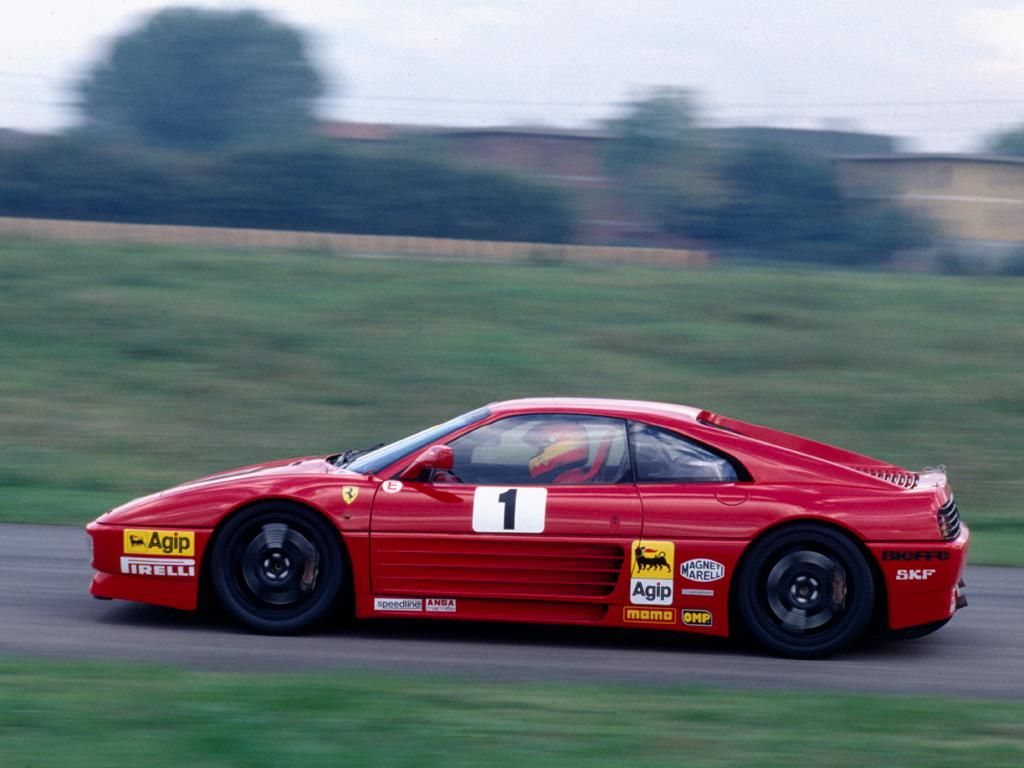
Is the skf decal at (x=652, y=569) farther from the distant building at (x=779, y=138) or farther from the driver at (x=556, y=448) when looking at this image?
the distant building at (x=779, y=138)

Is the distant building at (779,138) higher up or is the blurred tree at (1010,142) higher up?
the blurred tree at (1010,142)

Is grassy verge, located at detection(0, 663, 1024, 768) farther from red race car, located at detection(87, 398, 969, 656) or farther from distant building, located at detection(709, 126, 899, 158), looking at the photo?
distant building, located at detection(709, 126, 899, 158)

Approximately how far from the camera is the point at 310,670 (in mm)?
5641

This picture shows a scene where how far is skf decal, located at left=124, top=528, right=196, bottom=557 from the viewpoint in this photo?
6.33m

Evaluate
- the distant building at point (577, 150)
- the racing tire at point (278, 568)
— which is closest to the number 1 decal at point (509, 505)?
the racing tire at point (278, 568)

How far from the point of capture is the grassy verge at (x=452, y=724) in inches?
171

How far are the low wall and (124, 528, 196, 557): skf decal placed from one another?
54.5 ft

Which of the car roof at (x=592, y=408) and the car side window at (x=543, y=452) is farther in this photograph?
the car roof at (x=592, y=408)

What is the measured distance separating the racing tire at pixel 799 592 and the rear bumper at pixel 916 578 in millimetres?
132

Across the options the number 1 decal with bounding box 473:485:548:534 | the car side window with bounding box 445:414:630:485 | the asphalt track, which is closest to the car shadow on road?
the asphalt track

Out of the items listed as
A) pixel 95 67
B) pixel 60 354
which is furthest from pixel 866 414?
pixel 95 67

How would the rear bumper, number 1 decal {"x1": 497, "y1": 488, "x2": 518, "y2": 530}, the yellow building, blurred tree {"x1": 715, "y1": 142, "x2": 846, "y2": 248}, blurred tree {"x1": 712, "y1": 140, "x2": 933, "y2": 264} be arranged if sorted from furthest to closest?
the yellow building, blurred tree {"x1": 715, "y1": 142, "x2": 846, "y2": 248}, blurred tree {"x1": 712, "y1": 140, "x2": 933, "y2": 264}, number 1 decal {"x1": 497, "y1": 488, "x2": 518, "y2": 530}, the rear bumper

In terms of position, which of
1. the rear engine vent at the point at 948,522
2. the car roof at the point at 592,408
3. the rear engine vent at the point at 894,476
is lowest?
the rear engine vent at the point at 948,522

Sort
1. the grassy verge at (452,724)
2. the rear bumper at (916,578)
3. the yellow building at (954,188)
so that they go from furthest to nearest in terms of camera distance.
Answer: the yellow building at (954,188)
the rear bumper at (916,578)
the grassy verge at (452,724)
